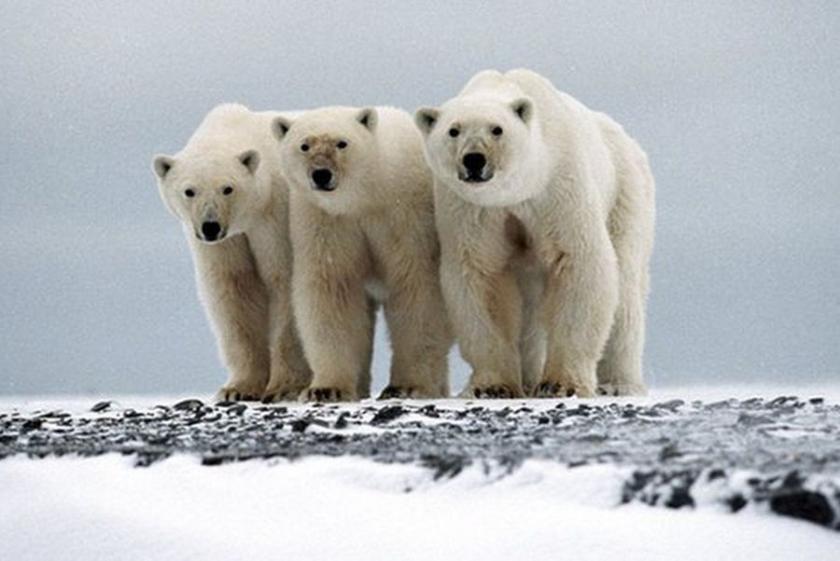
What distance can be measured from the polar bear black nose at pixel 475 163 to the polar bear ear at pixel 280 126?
1627mm

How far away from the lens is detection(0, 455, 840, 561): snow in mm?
5203

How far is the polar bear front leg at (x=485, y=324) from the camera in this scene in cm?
1069

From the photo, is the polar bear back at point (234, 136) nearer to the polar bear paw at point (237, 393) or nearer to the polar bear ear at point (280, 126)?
the polar bear ear at point (280, 126)

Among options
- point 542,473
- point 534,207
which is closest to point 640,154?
point 534,207

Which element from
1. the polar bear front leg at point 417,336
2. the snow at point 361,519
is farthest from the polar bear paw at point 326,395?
the snow at point 361,519

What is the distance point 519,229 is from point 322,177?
1.47 m

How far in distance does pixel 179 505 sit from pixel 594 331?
5.21 m

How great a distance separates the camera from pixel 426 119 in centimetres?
1039

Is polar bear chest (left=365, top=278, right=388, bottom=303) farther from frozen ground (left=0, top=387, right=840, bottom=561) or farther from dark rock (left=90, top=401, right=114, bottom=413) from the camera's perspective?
frozen ground (left=0, top=387, right=840, bottom=561)

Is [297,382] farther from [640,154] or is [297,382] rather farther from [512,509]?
[512,509]

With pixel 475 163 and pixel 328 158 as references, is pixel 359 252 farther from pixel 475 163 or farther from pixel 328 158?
pixel 475 163

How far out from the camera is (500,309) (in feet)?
35.9

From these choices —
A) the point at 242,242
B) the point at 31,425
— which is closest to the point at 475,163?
the point at 242,242

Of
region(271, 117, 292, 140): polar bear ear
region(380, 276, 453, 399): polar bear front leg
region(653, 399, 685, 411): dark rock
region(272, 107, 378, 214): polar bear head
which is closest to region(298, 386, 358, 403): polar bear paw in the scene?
region(380, 276, 453, 399): polar bear front leg
